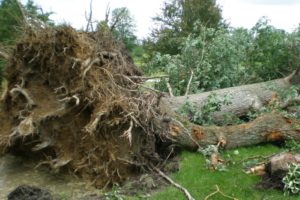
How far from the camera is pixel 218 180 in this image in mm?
6535

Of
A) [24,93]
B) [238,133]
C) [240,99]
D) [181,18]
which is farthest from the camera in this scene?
[181,18]

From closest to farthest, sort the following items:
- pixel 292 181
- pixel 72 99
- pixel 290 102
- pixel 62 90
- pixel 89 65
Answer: pixel 292 181, pixel 72 99, pixel 89 65, pixel 62 90, pixel 290 102

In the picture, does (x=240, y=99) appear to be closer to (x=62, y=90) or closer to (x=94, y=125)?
(x=62, y=90)

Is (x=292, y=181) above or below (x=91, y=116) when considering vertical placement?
below

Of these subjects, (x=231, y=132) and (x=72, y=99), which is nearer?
(x=72, y=99)

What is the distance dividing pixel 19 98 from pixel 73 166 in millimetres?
1617

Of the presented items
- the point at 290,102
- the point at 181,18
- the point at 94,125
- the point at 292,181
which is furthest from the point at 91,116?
the point at 181,18

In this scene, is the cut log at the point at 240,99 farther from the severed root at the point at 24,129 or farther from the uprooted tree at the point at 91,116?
the severed root at the point at 24,129

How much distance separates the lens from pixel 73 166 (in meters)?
6.98

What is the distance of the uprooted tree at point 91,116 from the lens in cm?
681

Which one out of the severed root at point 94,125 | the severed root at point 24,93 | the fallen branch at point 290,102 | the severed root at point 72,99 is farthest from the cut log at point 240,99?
the severed root at point 24,93

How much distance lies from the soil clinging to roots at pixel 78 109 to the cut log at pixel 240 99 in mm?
1769

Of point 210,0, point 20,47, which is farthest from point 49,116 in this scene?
point 210,0

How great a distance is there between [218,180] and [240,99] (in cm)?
351
